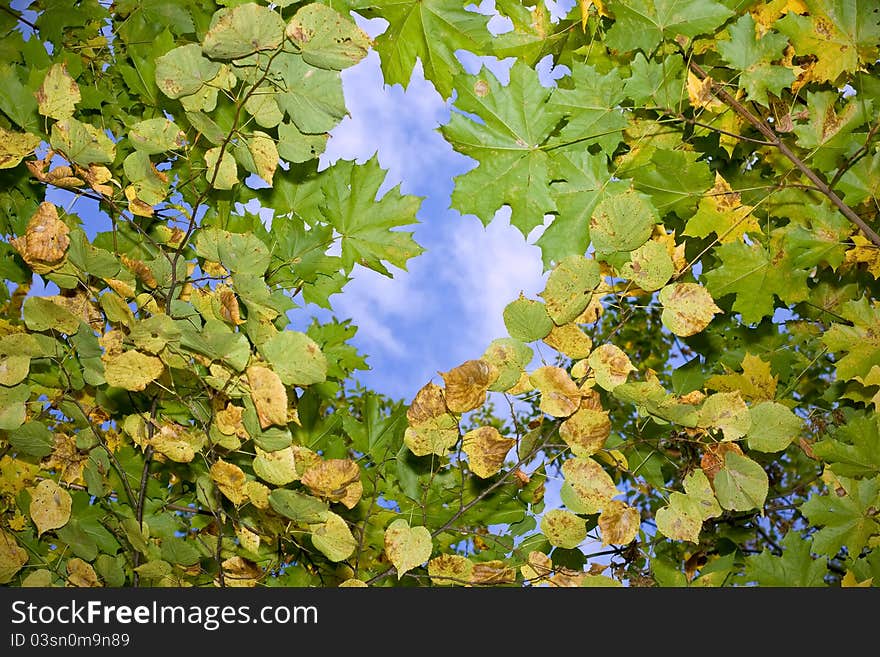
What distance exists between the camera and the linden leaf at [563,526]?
1.31m

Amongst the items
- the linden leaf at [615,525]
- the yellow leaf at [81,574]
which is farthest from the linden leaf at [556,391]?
the yellow leaf at [81,574]

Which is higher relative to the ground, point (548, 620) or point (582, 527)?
point (582, 527)

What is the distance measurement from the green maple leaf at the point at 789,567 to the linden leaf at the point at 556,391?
664 mm

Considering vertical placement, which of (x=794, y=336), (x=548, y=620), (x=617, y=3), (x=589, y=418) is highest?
(x=617, y=3)

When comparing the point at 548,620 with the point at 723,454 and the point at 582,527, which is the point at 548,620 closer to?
the point at 582,527

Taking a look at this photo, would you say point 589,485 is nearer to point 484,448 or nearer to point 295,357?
point 484,448

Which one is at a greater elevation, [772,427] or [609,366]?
[609,366]

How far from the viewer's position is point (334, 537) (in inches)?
53.4

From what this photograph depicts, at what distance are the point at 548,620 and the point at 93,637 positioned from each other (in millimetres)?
828

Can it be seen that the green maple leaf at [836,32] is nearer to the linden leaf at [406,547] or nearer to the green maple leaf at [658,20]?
the green maple leaf at [658,20]

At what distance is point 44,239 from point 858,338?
1.89m

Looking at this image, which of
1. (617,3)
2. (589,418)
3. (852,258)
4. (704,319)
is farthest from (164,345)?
(852,258)

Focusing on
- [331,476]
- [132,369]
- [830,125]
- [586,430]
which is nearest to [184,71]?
[132,369]

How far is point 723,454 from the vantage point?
1302 mm
